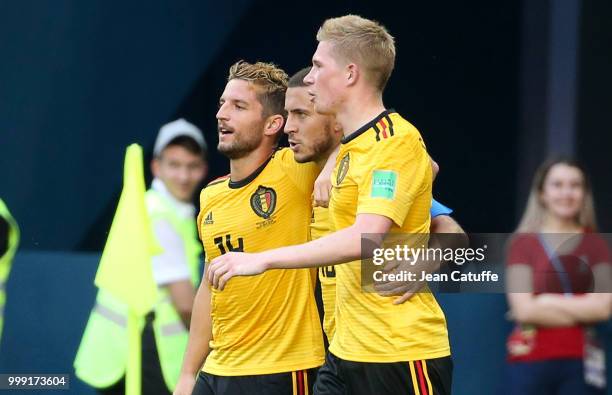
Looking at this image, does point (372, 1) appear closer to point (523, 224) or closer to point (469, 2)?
point (469, 2)

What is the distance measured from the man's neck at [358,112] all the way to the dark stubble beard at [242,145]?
641mm

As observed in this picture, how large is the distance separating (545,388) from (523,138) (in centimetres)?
121

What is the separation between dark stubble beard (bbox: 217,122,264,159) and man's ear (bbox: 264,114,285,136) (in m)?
0.05

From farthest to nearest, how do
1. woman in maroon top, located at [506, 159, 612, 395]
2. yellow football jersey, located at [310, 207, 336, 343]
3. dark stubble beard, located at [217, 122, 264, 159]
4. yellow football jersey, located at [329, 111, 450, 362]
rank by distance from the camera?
woman in maroon top, located at [506, 159, 612, 395]
dark stubble beard, located at [217, 122, 264, 159]
yellow football jersey, located at [310, 207, 336, 343]
yellow football jersey, located at [329, 111, 450, 362]

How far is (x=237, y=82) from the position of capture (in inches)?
156

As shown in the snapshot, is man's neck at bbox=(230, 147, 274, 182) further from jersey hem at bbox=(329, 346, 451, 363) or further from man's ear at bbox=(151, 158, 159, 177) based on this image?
man's ear at bbox=(151, 158, 159, 177)

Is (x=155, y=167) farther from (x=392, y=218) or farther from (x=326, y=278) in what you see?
(x=392, y=218)

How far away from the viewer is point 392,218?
3.07 m

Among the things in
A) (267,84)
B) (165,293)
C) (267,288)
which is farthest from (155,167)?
(267,288)

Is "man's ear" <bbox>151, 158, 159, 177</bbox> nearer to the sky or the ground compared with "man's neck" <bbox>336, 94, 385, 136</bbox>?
nearer to the sky

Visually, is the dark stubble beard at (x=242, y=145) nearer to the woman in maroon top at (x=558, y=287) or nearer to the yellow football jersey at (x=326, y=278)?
the yellow football jersey at (x=326, y=278)

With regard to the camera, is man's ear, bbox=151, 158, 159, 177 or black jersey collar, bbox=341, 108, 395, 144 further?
man's ear, bbox=151, 158, 159, 177

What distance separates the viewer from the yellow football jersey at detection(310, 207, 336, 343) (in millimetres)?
3664

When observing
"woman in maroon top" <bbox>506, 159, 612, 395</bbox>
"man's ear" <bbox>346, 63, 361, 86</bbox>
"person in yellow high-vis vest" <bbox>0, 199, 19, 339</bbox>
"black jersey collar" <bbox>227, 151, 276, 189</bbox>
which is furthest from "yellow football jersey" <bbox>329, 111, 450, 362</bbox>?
"person in yellow high-vis vest" <bbox>0, 199, 19, 339</bbox>
